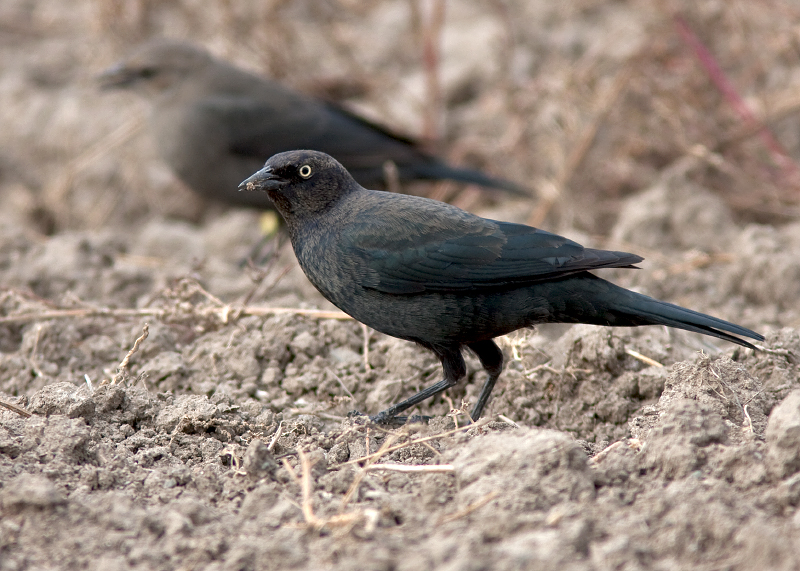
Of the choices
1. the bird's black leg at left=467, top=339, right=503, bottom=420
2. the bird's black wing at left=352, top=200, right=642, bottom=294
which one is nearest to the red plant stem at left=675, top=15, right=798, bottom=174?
the bird's black wing at left=352, top=200, right=642, bottom=294

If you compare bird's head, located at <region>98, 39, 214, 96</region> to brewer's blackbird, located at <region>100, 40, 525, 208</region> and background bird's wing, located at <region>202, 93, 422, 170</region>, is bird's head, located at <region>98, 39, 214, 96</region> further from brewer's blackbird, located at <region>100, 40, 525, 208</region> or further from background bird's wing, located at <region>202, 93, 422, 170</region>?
background bird's wing, located at <region>202, 93, 422, 170</region>

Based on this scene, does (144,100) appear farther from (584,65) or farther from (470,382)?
(470,382)

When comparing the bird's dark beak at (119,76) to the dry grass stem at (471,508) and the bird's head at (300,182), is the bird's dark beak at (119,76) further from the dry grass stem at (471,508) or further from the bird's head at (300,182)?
the dry grass stem at (471,508)

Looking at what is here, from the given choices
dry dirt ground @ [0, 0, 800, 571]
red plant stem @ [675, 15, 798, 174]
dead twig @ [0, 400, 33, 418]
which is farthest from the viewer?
red plant stem @ [675, 15, 798, 174]

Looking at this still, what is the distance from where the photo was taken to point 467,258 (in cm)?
393

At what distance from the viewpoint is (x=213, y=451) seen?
11.6ft

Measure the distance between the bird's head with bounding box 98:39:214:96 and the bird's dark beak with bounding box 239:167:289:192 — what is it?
13.2 ft

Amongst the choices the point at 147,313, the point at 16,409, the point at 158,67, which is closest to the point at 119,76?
the point at 158,67

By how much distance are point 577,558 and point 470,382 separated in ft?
7.07

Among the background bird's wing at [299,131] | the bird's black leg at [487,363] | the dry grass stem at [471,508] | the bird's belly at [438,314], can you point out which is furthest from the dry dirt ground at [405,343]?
the background bird's wing at [299,131]

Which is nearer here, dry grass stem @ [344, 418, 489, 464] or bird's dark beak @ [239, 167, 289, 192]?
dry grass stem @ [344, 418, 489, 464]

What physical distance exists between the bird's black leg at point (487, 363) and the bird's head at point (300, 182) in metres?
1.01

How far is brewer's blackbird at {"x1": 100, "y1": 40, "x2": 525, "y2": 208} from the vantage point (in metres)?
7.31

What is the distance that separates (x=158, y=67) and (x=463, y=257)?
5.01m
